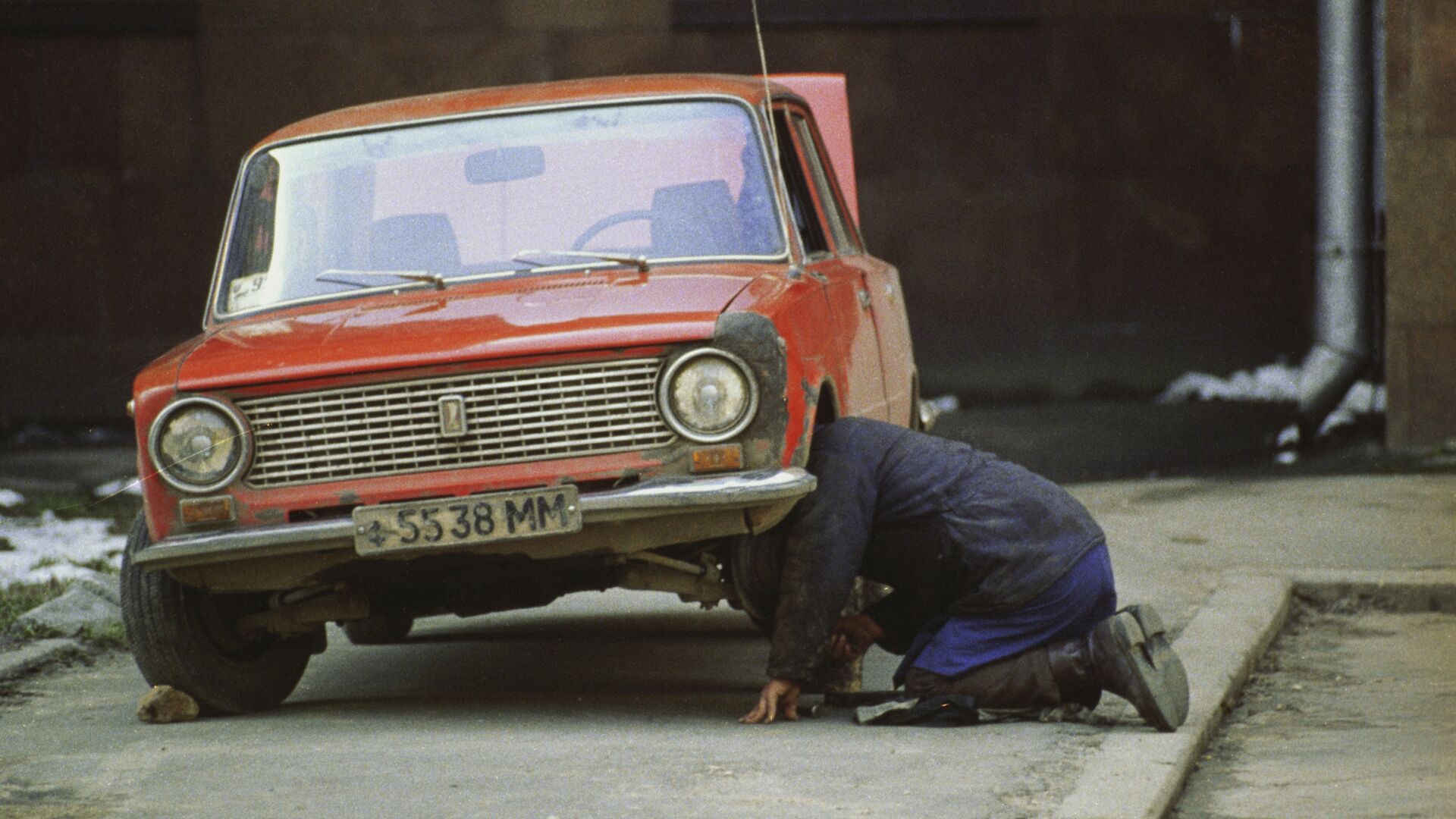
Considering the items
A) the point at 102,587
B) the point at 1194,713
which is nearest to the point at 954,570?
the point at 1194,713

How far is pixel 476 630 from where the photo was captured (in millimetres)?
8016

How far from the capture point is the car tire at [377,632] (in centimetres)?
741

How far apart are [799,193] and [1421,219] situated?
17.4ft

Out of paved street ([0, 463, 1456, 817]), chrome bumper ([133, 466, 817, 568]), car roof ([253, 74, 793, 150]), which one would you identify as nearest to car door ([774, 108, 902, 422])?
car roof ([253, 74, 793, 150])

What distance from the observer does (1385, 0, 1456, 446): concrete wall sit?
10828 millimetres

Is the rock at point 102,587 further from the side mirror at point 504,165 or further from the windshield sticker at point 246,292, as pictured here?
the side mirror at point 504,165

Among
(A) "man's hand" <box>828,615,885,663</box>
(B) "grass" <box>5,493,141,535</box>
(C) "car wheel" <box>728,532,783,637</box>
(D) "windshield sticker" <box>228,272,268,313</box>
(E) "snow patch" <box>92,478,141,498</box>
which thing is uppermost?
(D) "windshield sticker" <box>228,272,268,313</box>

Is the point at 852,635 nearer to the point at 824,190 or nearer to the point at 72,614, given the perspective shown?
the point at 824,190

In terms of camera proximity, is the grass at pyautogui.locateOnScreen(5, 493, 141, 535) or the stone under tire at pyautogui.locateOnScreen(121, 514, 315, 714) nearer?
the stone under tire at pyautogui.locateOnScreen(121, 514, 315, 714)

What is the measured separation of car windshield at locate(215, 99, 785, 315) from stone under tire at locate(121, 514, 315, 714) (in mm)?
898

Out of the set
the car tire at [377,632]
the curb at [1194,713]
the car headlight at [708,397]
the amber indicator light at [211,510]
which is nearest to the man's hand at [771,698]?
the car headlight at [708,397]

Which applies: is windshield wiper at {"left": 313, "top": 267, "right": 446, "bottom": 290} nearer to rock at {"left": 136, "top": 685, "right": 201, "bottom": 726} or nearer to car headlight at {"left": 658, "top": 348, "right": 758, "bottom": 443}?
car headlight at {"left": 658, "top": 348, "right": 758, "bottom": 443}

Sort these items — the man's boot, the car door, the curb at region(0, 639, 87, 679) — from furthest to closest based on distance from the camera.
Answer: the curb at region(0, 639, 87, 679)
the car door
the man's boot

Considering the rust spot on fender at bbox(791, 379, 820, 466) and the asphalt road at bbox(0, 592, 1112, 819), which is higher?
the rust spot on fender at bbox(791, 379, 820, 466)
